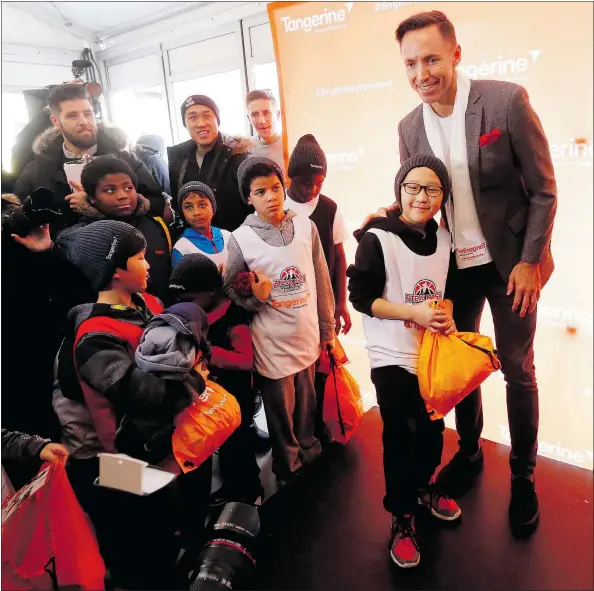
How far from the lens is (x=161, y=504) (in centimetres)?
157

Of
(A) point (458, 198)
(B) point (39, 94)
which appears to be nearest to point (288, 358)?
(A) point (458, 198)

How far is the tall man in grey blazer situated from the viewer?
1.39 m

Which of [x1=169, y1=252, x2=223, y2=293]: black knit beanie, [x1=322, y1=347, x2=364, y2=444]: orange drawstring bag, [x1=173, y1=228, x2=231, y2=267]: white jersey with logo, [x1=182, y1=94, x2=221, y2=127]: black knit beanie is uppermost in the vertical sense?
[x1=182, y1=94, x2=221, y2=127]: black knit beanie

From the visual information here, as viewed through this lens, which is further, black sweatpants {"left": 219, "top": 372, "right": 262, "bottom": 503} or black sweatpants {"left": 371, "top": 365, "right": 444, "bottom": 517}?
black sweatpants {"left": 219, "top": 372, "right": 262, "bottom": 503}

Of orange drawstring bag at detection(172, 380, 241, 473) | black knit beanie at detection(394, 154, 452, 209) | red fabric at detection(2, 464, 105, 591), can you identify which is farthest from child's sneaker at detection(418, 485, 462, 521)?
red fabric at detection(2, 464, 105, 591)

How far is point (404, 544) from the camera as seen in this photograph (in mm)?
1604

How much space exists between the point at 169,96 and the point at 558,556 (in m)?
1.98

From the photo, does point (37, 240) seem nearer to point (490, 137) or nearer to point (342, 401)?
point (342, 401)

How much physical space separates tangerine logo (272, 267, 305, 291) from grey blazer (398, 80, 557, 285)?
65 centimetres

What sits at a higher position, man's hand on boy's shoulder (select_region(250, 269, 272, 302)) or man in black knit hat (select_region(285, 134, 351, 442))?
man in black knit hat (select_region(285, 134, 351, 442))

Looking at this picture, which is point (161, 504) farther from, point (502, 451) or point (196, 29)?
point (196, 29)

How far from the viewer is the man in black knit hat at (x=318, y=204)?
1724 mm

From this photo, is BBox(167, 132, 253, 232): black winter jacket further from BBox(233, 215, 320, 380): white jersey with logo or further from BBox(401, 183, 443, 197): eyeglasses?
BBox(401, 183, 443, 197): eyeglasses

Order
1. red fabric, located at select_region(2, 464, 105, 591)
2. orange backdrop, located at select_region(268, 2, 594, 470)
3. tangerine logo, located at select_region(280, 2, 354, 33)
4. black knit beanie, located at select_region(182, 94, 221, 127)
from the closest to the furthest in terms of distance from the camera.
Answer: orange backdrop, located at select_region(268, 2, 594, 470) → red fabric, located at select_region(2, 464, 105, 591) → tangerine logo, located at select_region(280, 2, 354, 33) → black knit beanie, located at select_region(182, 94, 221, 127)
